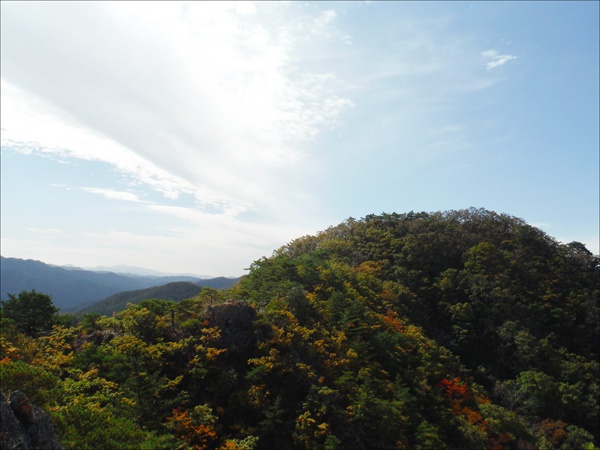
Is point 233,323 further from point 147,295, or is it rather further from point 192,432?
point 147,295

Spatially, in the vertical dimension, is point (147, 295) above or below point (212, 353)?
below

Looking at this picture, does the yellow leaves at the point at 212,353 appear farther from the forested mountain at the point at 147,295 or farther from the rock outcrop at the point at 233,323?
the forested mountain at the point at 147,295

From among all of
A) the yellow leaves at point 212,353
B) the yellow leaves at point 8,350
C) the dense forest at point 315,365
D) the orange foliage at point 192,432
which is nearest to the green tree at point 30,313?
the dense forest at point 315,365

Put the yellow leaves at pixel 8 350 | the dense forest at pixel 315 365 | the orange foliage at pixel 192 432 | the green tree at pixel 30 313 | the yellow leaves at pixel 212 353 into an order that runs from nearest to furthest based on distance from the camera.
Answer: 1. the orange foliage at pixel 192 432
2. the dense forest at pixel 315 365
3. the yellow leaves at pixel 8 350
4. the yellow leaves at pixel 212 353
5. the green tree at pixel 30 313

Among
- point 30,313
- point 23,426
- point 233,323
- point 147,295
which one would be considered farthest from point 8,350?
point 147,295

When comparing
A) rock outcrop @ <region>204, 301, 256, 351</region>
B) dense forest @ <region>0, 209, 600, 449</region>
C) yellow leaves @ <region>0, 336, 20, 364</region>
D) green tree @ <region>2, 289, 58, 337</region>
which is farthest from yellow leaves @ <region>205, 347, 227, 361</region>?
green tree @ <region>2, 289, 58, 337</region>

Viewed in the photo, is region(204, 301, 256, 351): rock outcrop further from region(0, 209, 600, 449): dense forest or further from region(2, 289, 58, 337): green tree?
region(2, 289, 58, 337): green tree

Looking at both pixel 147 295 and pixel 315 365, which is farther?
pixel 147 295
